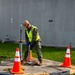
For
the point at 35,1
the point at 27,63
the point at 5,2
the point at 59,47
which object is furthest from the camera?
the point at 5,2

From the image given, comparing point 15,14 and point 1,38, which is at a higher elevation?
point 15,14

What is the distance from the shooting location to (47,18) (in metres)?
20.0

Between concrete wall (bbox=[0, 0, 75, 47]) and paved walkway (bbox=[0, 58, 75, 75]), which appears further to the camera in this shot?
concrete wall (bbox=[0, 0, 75, 47])

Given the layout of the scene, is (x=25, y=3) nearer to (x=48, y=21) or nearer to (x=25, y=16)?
(x=25, y=16)

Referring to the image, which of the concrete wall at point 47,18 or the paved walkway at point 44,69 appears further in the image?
the concrete wall at point 47,18

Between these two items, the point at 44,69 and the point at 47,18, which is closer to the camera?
the point at 44,69

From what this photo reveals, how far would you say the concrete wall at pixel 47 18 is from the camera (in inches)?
753

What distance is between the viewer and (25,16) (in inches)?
835

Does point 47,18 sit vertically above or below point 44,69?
above

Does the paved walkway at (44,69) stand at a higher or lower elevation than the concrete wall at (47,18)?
lower

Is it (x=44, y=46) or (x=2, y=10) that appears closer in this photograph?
(x=44, y=46)

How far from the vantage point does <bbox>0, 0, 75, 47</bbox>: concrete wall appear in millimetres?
19125

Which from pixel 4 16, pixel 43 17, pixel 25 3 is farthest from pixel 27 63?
pixel 4 16

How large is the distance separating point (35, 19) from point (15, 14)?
2.03 m
